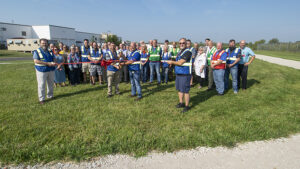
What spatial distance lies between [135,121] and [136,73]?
2184 mm

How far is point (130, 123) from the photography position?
4289 millimetres

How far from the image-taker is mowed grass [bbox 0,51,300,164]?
328 centimetres

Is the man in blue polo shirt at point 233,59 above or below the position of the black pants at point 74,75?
above

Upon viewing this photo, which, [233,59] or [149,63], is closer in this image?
[233,59]

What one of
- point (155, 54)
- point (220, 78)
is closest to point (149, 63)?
point (155, 54)

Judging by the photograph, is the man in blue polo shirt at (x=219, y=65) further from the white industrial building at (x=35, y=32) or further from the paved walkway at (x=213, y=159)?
the white industrial building at (x=35, y=32)

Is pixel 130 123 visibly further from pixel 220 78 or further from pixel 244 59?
pixel 244 59

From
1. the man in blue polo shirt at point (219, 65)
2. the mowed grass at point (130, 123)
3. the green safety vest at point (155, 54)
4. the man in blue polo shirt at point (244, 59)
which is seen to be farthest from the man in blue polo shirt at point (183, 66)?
the green safety vest at point (155, 54)

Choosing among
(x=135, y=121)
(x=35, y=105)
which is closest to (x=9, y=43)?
(x=35, y=105)

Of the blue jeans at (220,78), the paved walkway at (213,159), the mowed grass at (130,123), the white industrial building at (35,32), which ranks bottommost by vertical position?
the paved walkway at (213,159)

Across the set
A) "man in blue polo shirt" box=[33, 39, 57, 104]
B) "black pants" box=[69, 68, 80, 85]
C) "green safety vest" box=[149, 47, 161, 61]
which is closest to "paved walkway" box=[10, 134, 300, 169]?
"man in blue polo shirt" box=[33, 39, 57, 104]

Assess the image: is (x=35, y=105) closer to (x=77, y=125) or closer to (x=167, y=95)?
(x=77, y=125)

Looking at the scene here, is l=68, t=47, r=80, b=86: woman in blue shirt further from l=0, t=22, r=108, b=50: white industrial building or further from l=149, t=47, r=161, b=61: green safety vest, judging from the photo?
l=0, t=22, r=108, b=50: white industrial building

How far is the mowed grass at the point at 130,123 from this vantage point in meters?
3.28
